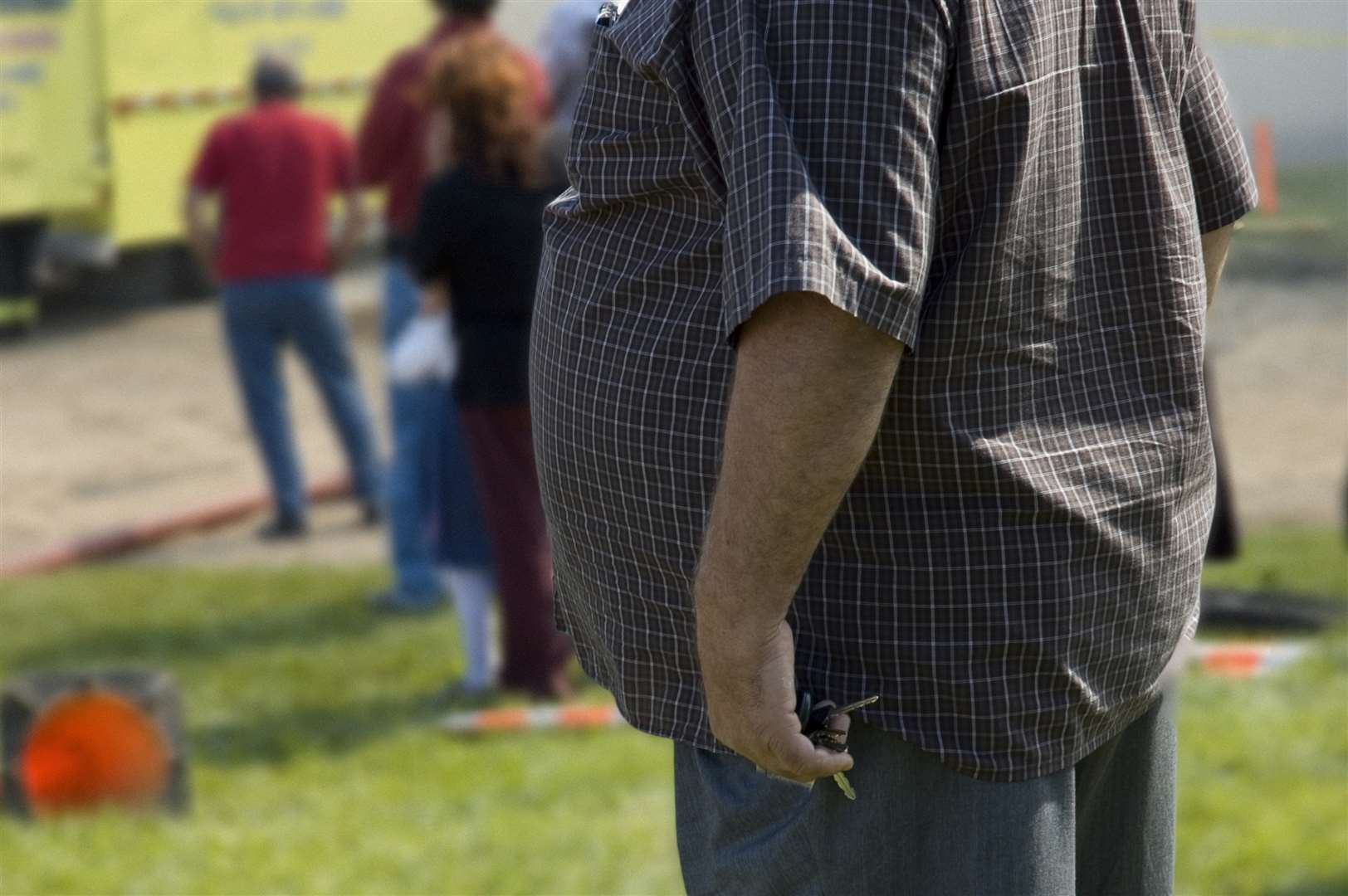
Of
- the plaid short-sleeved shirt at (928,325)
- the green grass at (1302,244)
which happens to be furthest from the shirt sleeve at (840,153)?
the green grass at (1302,244)

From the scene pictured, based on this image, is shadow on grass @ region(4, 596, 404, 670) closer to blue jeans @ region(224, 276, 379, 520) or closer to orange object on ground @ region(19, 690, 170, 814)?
blue jeans @ region(224, 276, 379, 520)

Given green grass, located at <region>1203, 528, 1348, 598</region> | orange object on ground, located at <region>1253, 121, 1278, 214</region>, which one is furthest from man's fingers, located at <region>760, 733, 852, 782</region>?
orange object on ground, located at <region>1253, 121, 1278, 214</region>

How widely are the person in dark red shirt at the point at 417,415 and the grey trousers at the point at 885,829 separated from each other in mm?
3443

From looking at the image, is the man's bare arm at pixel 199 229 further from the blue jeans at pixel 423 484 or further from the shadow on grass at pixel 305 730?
the shadow on grass at pixel 305 730

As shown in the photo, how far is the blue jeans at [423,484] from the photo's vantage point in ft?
17.7

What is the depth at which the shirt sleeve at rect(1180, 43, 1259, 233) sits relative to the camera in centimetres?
187

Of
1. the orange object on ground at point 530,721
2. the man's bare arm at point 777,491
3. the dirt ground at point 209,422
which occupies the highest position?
the man's bare arm at point 777,491

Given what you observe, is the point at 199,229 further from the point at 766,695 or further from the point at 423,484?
the point at 766,695

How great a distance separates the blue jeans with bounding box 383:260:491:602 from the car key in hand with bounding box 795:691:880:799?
3.75 m

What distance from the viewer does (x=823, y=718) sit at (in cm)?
166

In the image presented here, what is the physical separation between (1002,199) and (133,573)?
6170 mm

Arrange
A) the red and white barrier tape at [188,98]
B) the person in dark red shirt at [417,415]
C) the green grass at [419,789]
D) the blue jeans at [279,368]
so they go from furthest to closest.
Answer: the red and white barrier tape at [188,98], the blue jeans at [279,368], the person in dark red shirt at [417,415], the green grass at [419,789]

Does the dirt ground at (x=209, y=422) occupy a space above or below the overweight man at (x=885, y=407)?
below

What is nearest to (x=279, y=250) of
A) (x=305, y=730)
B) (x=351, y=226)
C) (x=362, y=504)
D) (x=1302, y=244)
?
(x=351, y=226)
